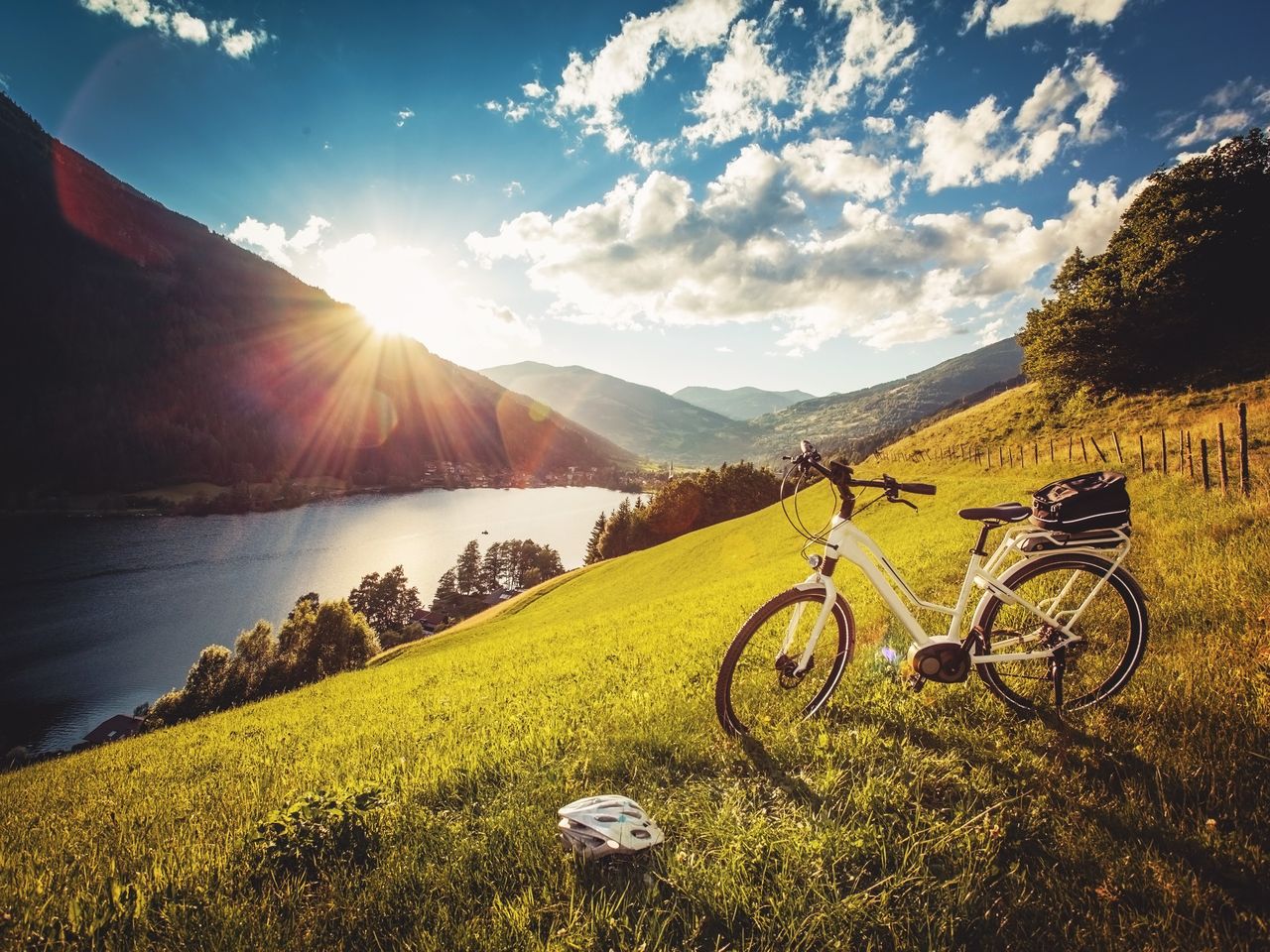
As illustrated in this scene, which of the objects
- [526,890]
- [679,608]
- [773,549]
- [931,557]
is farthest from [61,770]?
[773,549]

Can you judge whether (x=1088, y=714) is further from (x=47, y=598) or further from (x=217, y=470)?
(x=217, y=470)

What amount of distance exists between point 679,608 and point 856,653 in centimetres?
1074

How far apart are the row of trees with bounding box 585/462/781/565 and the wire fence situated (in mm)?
24583

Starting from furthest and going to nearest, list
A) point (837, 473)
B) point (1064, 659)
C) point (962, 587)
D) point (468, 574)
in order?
1. point (468, 574)
2. point (837, 473)
3. point (962, 587)
4. point (1064, 659)

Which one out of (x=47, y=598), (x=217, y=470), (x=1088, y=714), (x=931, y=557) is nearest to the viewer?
(x=1088, y=714)

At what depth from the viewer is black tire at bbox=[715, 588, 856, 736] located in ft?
14.6

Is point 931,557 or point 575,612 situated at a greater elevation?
point 931,557

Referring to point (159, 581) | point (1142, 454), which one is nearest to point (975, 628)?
point (1142, 454)

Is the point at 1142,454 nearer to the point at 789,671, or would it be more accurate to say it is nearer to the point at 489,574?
the point at 789,671

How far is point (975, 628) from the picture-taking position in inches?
172

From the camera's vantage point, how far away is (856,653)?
6.12 metres

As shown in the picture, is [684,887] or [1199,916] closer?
[1199,916]

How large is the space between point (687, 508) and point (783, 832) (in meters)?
72.3

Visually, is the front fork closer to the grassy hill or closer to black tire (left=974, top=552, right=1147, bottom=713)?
the grassy hill
